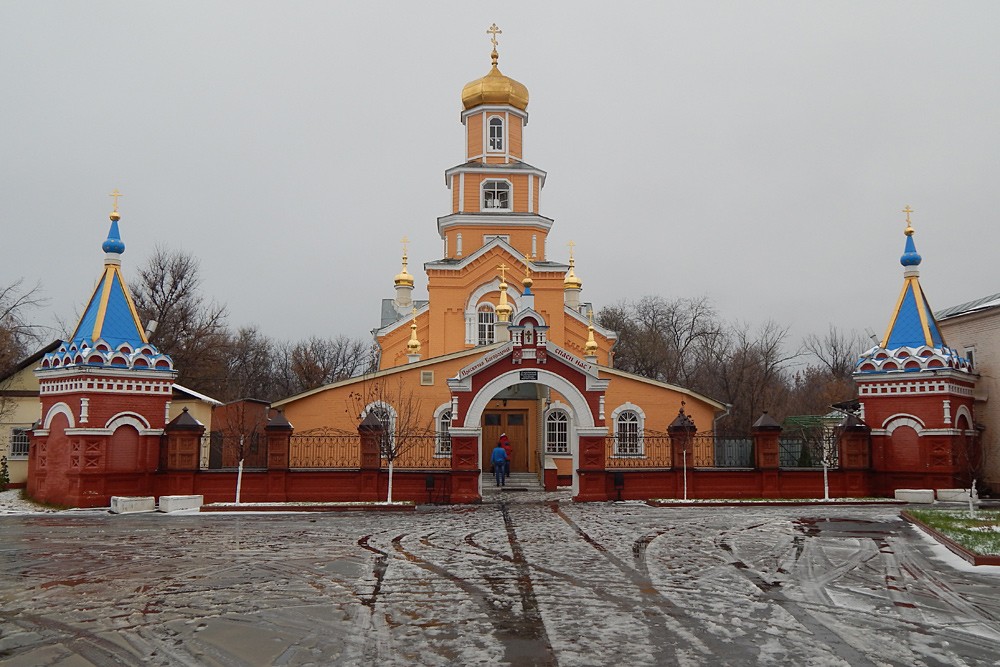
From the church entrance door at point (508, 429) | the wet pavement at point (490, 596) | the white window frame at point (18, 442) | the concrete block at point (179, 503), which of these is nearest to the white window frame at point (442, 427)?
the church entrance door at point (508, 429)

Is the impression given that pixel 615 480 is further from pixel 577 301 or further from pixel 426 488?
pixel 577 301

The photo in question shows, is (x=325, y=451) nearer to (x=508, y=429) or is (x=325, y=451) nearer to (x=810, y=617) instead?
(x=508, y=429)

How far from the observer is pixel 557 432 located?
26.5m

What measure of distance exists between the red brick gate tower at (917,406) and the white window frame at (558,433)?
28.8ft

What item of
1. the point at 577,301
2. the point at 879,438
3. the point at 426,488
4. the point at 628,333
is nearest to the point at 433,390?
the point at 426,488

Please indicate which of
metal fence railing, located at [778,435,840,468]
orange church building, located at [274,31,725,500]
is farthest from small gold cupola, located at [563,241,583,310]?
metal fence railing, located at [778,435,840,468]

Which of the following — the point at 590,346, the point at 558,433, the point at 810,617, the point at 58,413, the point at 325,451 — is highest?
the point at 590,346

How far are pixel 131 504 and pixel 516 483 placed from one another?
1087cm

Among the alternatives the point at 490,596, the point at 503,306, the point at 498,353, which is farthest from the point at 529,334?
the point at 490,596

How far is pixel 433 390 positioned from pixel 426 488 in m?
6.48

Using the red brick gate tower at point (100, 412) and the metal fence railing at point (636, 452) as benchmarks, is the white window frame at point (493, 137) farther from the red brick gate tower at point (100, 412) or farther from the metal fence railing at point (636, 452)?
the red brick gate tower at point (100, 412)

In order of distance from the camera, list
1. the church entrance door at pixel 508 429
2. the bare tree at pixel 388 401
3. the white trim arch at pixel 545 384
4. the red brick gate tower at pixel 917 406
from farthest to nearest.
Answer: the church entrance door at pixel 508 429, the bare tree at pixel 388 401, the red brick gate tower at pixel 917 406, the white trim arch at pixel 545 384

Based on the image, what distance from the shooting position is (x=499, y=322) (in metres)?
27.0

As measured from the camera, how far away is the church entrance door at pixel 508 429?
2772cm
